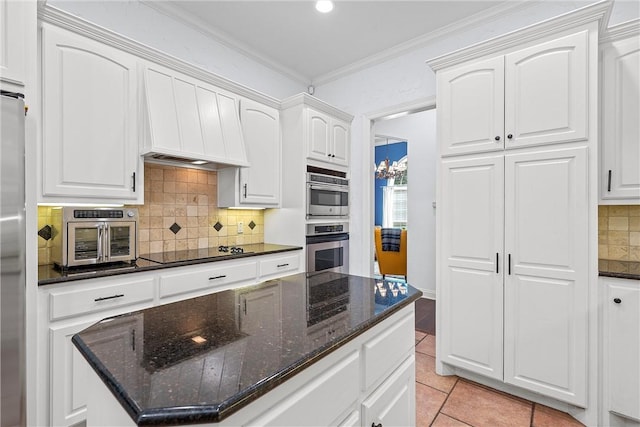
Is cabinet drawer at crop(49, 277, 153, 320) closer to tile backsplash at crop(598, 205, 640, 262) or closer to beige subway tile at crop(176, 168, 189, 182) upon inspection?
beige subway tile at crop(176, 168, 189, 182)

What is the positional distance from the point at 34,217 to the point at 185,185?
1.31 metres

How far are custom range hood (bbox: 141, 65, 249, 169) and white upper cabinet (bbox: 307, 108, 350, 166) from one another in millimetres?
748

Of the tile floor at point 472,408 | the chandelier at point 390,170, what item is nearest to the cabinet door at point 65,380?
the tile floor at point 472,408

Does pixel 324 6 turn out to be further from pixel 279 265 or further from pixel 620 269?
pixel 620 269

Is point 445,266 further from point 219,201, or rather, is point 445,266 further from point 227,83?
point 227,83

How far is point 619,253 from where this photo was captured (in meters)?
2.24

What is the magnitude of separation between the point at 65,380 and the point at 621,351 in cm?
316

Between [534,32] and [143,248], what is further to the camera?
[143,248]

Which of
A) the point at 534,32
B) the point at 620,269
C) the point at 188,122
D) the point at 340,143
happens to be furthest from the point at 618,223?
the point at 188,122

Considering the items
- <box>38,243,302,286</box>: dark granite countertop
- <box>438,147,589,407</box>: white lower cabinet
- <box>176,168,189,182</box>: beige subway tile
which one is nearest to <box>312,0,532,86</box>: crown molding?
<box>438,147,589,407</box>: white lower cabinet

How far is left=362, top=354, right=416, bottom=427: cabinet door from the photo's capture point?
1.05 metres

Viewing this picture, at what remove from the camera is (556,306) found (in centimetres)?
197

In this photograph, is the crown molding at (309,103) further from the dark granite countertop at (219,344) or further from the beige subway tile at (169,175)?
the dark granite countertop at (219,344)

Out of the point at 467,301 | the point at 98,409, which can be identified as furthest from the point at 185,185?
the point at 467,301
